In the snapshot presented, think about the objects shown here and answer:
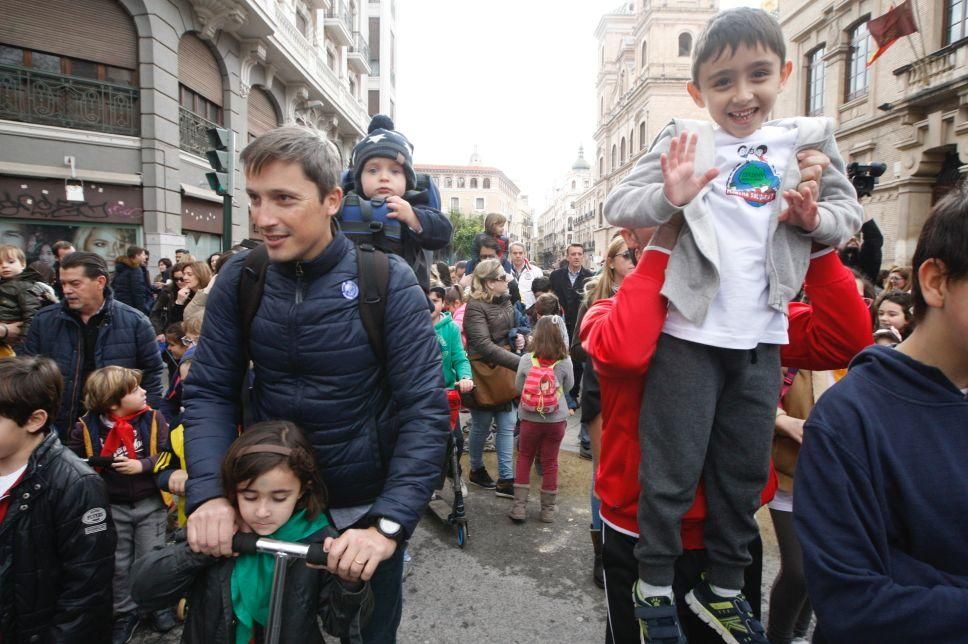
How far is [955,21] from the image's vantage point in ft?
46.7

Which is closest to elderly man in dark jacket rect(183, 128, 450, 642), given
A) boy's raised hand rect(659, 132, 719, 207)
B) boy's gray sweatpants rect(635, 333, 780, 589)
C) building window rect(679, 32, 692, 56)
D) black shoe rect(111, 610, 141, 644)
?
boy's gray sweatpants rect(635, 333, 780, 589)

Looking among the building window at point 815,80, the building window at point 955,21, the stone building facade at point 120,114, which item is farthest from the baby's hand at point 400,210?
the building window at point 815,80

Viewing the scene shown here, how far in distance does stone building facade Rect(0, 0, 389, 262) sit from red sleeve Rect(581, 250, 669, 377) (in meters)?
14.1

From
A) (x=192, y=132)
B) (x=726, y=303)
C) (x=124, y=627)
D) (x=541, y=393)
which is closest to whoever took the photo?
(x=726, y=303)

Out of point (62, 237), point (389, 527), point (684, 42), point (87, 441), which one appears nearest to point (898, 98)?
point (389, 527)

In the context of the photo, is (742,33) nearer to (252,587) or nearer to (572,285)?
(252,587)

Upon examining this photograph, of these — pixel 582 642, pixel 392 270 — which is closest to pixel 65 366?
pixel 392 270

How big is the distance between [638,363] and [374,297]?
36.0 inches

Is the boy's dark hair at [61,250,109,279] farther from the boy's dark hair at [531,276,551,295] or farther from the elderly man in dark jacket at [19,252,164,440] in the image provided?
the boy's dark hair at [531,276,551,295]

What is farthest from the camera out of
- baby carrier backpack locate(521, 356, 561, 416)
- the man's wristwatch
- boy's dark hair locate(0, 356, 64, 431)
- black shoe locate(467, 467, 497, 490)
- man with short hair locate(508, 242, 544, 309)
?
man with short hair locate(508, 242, 544, 309)

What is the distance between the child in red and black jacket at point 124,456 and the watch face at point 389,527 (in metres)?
2.39

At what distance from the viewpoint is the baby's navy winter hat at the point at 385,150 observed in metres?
2.76

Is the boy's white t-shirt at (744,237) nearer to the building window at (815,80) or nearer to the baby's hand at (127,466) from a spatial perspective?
the baby's hand at (127,466)

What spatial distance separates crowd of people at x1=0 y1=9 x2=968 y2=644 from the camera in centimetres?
121
